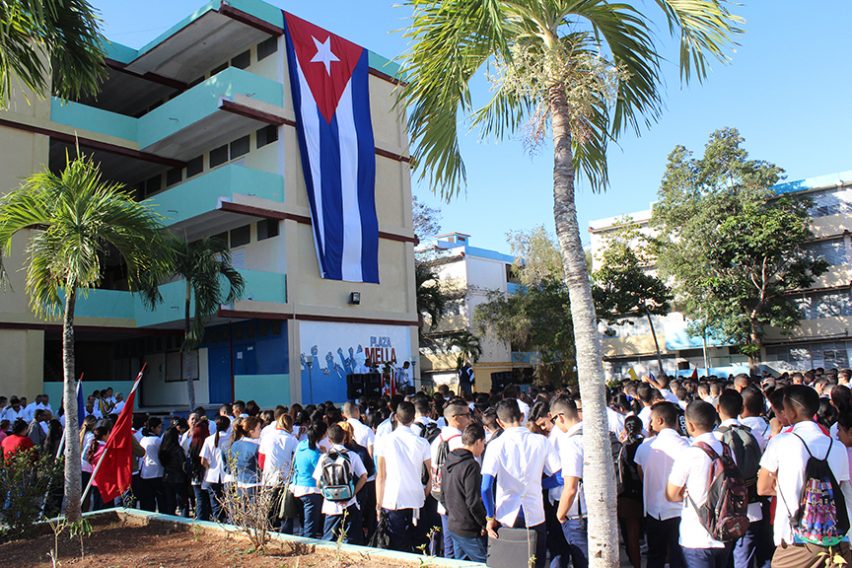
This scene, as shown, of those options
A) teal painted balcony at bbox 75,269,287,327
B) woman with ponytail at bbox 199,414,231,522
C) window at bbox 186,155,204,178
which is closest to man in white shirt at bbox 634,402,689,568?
woman with ponytail at bbox 199,414,231,522

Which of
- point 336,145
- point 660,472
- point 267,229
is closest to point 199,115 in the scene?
point 267,229

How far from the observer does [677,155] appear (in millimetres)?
35219

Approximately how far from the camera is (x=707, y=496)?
175 inches

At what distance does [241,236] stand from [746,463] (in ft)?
67.9

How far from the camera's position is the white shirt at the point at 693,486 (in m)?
4.47

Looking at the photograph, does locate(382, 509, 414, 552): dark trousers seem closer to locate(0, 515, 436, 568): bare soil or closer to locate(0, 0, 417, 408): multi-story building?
locate(0, 515, 436, 568): bare soil

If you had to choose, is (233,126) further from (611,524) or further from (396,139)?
(611,524)

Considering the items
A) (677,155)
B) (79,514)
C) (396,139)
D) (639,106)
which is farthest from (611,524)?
(677,155)

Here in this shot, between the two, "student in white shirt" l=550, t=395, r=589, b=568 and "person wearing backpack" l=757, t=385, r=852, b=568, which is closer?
"person wearing backpack" l=757, t=385, r=852, b=568

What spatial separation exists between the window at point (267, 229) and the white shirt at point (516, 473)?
60.3 ft

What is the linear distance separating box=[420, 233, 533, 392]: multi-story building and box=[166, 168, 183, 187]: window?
60.1 feet

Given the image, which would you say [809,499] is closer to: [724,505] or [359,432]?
[724,505]

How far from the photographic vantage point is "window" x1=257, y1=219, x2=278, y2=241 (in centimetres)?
2277

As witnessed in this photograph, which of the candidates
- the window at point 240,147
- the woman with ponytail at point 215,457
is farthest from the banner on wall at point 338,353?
the woman with ponytail at point 215,457
